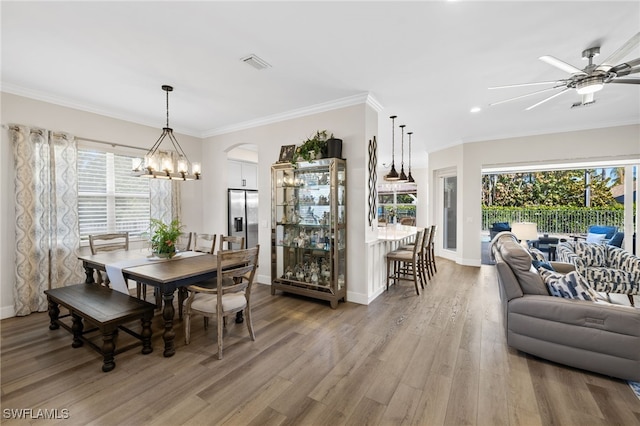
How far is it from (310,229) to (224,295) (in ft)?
5.61

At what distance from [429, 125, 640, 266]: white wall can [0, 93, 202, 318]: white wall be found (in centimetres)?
642

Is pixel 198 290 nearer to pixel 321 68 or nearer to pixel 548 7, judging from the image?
pixel 321 68

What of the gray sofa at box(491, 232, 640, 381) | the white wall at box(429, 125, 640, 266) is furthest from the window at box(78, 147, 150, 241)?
the white wall at box(429, 125, 640, 266)

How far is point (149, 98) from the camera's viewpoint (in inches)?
153

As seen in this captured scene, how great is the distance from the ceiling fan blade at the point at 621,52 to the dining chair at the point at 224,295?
11.2 feet

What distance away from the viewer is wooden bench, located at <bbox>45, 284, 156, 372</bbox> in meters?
2.37

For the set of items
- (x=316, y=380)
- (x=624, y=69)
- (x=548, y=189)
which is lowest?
(x=316, y=380)

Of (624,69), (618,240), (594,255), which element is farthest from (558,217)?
(624,69)

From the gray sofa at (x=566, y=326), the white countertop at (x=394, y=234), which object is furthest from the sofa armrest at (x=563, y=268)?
the white countertop at (x=394, y=234)

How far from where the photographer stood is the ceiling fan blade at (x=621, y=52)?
1966mm

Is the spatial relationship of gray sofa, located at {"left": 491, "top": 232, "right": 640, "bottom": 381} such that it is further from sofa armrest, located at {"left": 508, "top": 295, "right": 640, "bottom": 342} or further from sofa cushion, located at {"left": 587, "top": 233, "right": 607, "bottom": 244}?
sofa cushion, located at {"left": 587, "top": 233, "right": 607, "bottom": 244}

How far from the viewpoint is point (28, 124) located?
3.61 metres

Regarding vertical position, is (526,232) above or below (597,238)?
above

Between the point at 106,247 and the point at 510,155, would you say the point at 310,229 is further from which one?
the point at 510,155
